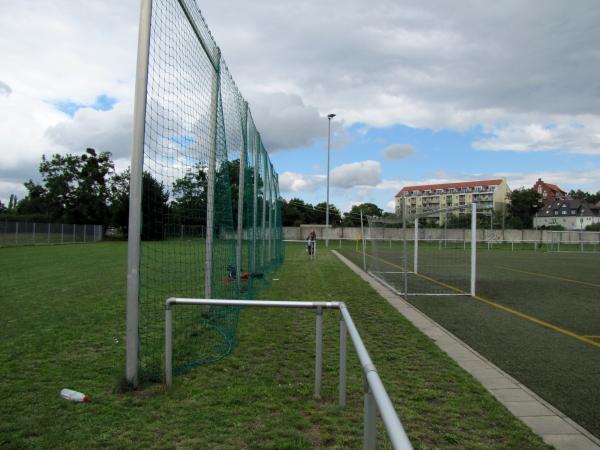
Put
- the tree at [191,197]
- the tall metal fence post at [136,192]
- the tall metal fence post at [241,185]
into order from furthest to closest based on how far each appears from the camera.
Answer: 1. the tall metal fence post at [241,185]
2. the tree at [191,197]
3. the tall metal fence post at [136,192]

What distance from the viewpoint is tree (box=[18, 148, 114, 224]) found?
57.7 meters

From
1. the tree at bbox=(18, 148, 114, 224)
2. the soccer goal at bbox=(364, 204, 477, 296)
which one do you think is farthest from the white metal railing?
the tree at bbox=(18, 148, 114, 224)

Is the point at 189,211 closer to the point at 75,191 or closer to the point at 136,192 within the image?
the point at 136,192

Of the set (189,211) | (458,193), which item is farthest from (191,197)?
(458,193)

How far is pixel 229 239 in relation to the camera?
28.0 feet

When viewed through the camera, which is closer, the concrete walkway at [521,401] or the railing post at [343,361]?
the concrete walkway at [521,401]

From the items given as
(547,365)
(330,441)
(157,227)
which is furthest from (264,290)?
(330,441)

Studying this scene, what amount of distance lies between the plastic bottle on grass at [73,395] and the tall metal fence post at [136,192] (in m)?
0.39

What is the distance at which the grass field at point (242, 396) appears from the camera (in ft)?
11.3

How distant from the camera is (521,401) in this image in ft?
14.1

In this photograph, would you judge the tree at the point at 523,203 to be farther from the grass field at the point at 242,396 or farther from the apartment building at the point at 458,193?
the grass field at the point at 242,396

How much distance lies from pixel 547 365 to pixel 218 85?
555cm

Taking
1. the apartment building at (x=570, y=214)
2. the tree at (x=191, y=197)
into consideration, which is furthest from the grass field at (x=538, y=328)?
the apartment building at (x=570, y=214)

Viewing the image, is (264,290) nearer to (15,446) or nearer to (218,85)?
(218,85)
